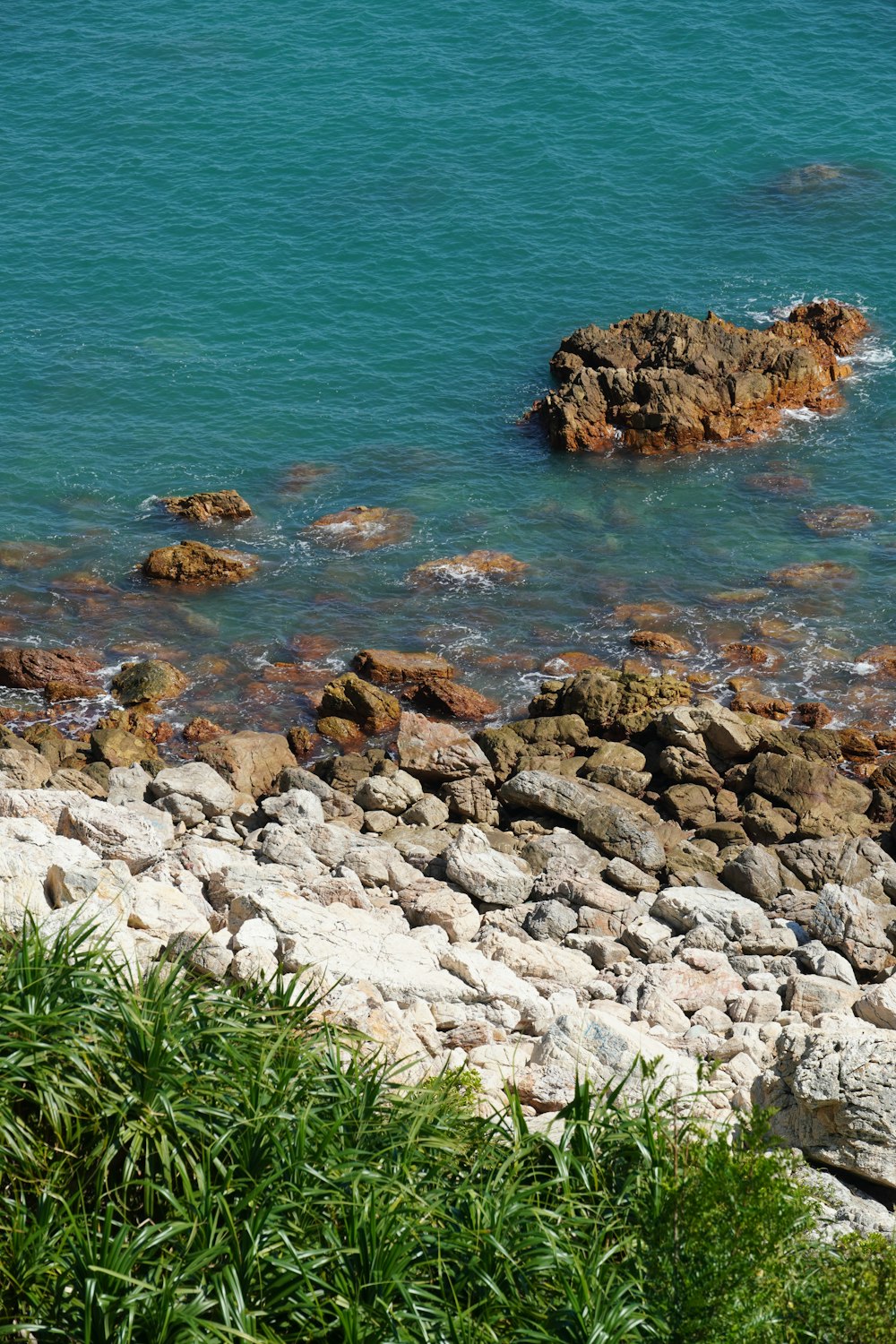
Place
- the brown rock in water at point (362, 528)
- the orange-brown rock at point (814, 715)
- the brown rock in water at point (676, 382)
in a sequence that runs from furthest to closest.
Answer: the brown rock in water at point (676, 382) < the brown rock in water at point (362, 528) < the orange-brown rock at point (814, 715)

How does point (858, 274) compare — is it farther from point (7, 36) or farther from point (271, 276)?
point (7, 36)

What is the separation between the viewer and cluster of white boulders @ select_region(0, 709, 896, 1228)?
1563cm

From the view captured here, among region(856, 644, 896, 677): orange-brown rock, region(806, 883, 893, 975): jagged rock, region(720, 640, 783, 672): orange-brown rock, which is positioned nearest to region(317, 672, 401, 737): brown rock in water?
region(720, 640, 783, 672): orange-brown rock

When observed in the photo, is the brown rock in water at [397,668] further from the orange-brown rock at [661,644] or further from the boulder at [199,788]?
the boulder at [199,788]

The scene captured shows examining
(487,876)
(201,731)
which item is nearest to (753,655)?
(201,731)

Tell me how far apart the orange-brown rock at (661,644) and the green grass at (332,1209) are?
2285cm

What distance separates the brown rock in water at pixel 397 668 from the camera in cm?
3444

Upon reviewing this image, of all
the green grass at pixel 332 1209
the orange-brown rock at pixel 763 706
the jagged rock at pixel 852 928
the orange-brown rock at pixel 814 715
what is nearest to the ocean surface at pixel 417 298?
the orange-brown rock at pixel 814 715

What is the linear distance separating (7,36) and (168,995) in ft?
228

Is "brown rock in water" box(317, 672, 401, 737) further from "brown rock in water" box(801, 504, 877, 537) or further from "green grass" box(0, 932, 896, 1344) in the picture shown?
"green grass" box(0, 932, 896, 1344)

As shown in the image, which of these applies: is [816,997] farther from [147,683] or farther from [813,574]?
[813,574]

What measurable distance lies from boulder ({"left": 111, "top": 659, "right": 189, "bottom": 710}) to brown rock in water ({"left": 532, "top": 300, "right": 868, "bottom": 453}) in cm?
1607

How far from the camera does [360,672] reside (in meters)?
34.9

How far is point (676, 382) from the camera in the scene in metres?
44.3
